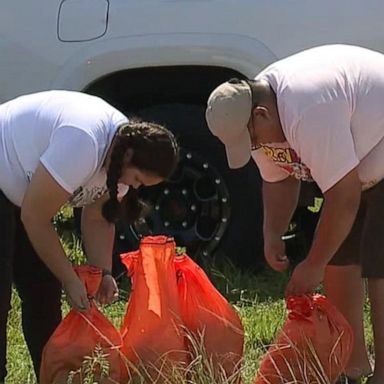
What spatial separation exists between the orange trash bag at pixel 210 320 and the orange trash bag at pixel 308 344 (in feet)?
0.44

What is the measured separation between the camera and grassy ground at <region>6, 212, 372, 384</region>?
4.70 metres

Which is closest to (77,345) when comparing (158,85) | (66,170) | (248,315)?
(66,170)

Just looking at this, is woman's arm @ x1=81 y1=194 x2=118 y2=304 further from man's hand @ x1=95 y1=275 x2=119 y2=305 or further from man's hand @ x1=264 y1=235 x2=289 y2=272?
man's hand @ x1=264 y1=235 x2=289 y2=272

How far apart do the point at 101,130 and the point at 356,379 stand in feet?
4.72

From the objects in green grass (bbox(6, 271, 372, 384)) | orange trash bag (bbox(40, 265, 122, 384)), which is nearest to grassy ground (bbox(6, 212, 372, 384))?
green grass (bbox(6, 271, 372, 384))

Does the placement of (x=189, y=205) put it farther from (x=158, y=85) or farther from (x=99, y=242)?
(x=99, y=242)

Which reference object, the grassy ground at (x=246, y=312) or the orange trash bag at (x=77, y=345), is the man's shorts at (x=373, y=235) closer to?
the grassy ground at (x=246, y=312)

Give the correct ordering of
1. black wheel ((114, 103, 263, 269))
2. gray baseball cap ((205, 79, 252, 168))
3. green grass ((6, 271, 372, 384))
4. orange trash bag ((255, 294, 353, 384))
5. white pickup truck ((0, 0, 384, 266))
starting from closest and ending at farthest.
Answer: gray baseball cap ((205, 79, 252, 168)), orange trash bag ((255, 294, 353, 384)), green grass ((6, 271, 372, 384)), white pickup truck ((0, 0, 384, 266)), black wheel ((114, 103, 263, 269))

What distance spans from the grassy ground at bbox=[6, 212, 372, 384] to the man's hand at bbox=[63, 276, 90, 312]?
1.88 feet

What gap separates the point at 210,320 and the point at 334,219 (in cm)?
67

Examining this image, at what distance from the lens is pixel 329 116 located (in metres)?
3.83

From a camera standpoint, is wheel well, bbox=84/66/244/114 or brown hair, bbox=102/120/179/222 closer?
brown hair, bbox=102/120/179/222

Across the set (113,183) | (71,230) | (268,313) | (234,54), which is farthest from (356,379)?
(71,230)

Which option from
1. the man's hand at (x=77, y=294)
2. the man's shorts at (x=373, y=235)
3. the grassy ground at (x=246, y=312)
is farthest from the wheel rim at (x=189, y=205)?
the man's hand at (x=77, y=294)
